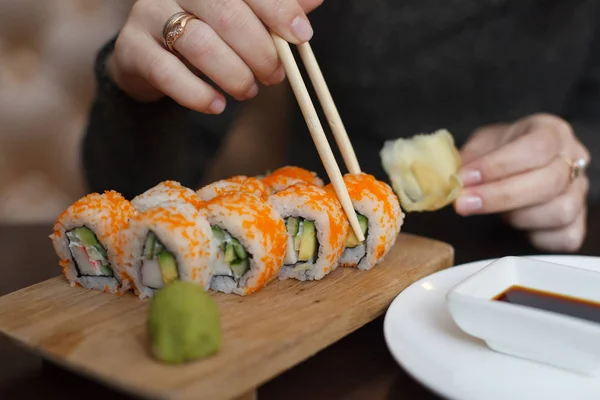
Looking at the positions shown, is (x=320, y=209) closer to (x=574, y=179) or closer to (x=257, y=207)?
(x=257, y=207)

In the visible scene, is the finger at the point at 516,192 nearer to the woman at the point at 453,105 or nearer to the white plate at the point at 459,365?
the woman at the point at 453,105

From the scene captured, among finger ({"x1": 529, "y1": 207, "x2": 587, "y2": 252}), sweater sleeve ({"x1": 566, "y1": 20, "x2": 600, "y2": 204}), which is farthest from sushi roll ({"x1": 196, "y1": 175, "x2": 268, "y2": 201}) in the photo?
sweater sleeve ({"x1": 566, "y1": 20, "x2": 600, "y2": 204})

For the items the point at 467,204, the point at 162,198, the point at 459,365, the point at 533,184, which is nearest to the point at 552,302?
the point at 459,365

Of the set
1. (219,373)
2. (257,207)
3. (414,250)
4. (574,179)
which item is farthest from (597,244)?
(219,373)

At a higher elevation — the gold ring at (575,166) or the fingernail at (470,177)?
the fingernail at (470,177)

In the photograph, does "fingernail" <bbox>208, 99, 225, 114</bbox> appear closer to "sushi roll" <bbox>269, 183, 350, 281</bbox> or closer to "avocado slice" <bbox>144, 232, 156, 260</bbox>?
"sushi roll" <bbox>269, 183, 350, 281</bbox>

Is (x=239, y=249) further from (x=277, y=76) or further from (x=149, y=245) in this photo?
(x=277, y=76)

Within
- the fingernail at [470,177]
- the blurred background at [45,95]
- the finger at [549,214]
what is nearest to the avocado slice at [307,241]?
the fingernail at [470,177]
